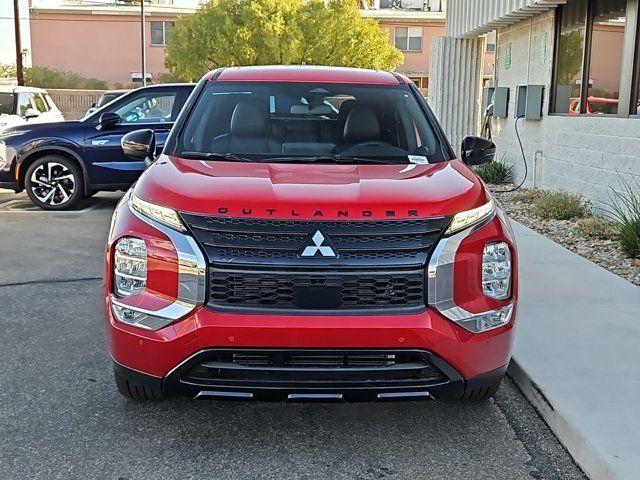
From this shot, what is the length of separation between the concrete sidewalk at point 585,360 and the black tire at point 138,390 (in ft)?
6.55

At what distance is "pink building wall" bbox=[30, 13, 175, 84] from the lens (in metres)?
44.7

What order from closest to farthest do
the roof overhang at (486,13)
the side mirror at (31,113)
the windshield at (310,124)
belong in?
1. the windshield at (310,124)
2. the roof overhang at (486,13)
3. the side mirror at (31,113)

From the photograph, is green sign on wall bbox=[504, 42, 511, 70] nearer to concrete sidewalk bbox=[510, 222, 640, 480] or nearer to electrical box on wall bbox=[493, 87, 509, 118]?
electrical box on wall bbox=[493, 87, 509, 118]

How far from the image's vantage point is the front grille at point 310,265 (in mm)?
3258

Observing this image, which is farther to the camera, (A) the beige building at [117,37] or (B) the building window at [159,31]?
(B) the building window at [159,31]

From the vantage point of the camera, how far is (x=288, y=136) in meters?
4.65

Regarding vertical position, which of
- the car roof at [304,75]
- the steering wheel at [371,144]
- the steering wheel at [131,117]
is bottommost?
the steering wheel at [131,117]

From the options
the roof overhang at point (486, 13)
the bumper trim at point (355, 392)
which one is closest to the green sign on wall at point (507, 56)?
the roof overhang at point (486, 13)

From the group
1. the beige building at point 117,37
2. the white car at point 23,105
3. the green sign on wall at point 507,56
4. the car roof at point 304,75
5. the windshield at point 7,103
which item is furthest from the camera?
the beige building at point 117,37

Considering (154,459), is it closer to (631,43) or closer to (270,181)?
(270,181)

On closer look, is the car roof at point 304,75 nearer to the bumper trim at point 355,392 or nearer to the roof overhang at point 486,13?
the bumper trim at point 355,392

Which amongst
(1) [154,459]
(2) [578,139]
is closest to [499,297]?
(1) [154,459]

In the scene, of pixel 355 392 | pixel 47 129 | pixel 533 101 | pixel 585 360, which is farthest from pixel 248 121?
pixel 533 101

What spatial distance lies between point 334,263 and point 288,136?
1601mm
